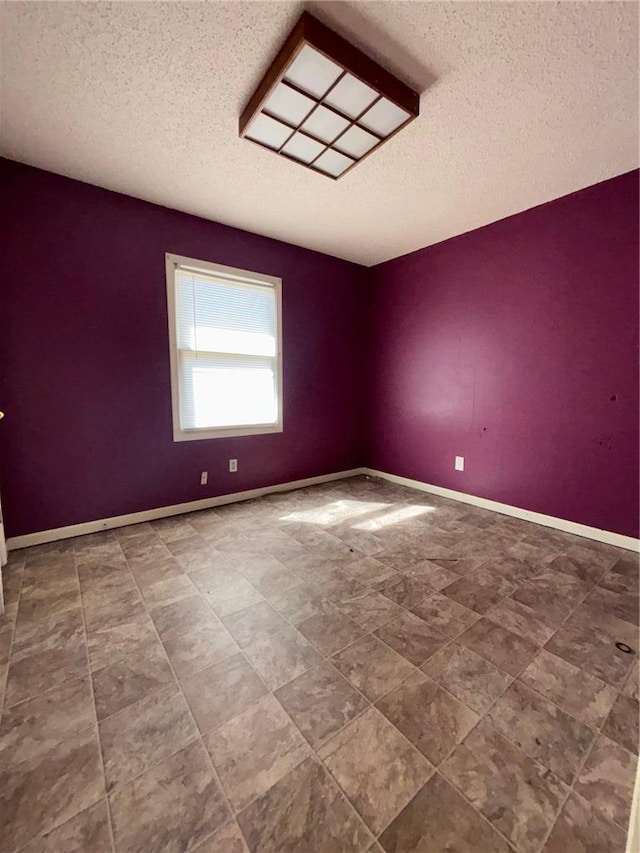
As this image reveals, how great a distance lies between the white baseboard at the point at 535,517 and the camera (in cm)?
239

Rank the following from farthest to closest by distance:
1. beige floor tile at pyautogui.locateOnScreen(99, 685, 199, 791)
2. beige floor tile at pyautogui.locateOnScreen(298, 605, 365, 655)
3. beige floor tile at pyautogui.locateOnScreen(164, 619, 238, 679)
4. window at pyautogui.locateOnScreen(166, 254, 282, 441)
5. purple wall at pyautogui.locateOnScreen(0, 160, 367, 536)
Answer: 1. window at pyautogui.locateOnScreen(166, 254, 282, 441)
2. purple wall at pyautogui.locateOnScreen(0, 160, 367, 536)
3. beige floor tile at pyautogui.locateOnScreen(298, 605, 365, 655)
4. beige floor tile at pyautogui.locateOnScreen(164, 619, 238, 679)
5. beige floor tile at pyautogui.locateOnScreen(99, 685, 199, 791)

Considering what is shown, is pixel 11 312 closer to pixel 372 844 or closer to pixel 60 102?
pixel 60 102

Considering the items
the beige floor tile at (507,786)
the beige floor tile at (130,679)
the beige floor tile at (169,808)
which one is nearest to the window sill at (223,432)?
the beige floor tile at (130,679)

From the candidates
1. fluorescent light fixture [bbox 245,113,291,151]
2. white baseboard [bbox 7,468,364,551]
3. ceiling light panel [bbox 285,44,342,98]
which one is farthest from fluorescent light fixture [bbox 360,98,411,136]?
white baseboard [bbox 7,468,364,551]

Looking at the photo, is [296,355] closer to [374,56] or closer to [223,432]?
[223,432]

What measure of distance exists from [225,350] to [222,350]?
3 centimetres

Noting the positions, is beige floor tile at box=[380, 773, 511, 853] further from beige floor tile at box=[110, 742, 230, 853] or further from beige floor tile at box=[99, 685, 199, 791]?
beige floor tile at box=[99, 685, 199, 791]

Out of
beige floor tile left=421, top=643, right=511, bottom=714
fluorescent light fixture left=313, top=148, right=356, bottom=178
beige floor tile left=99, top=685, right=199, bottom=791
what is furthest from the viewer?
fluorescent light fixture left=313, top=148, right=356, bottom=178

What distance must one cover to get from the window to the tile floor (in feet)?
4.48

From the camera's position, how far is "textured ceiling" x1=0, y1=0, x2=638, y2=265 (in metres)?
1.33

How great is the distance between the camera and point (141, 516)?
281cm

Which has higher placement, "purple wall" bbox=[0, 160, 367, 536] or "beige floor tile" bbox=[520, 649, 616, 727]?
"purple wall" bbox=[0, 160, 367, 536]

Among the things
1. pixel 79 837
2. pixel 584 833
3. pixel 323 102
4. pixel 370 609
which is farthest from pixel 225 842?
pixel 323 102

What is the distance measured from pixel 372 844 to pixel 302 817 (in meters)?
0.19
